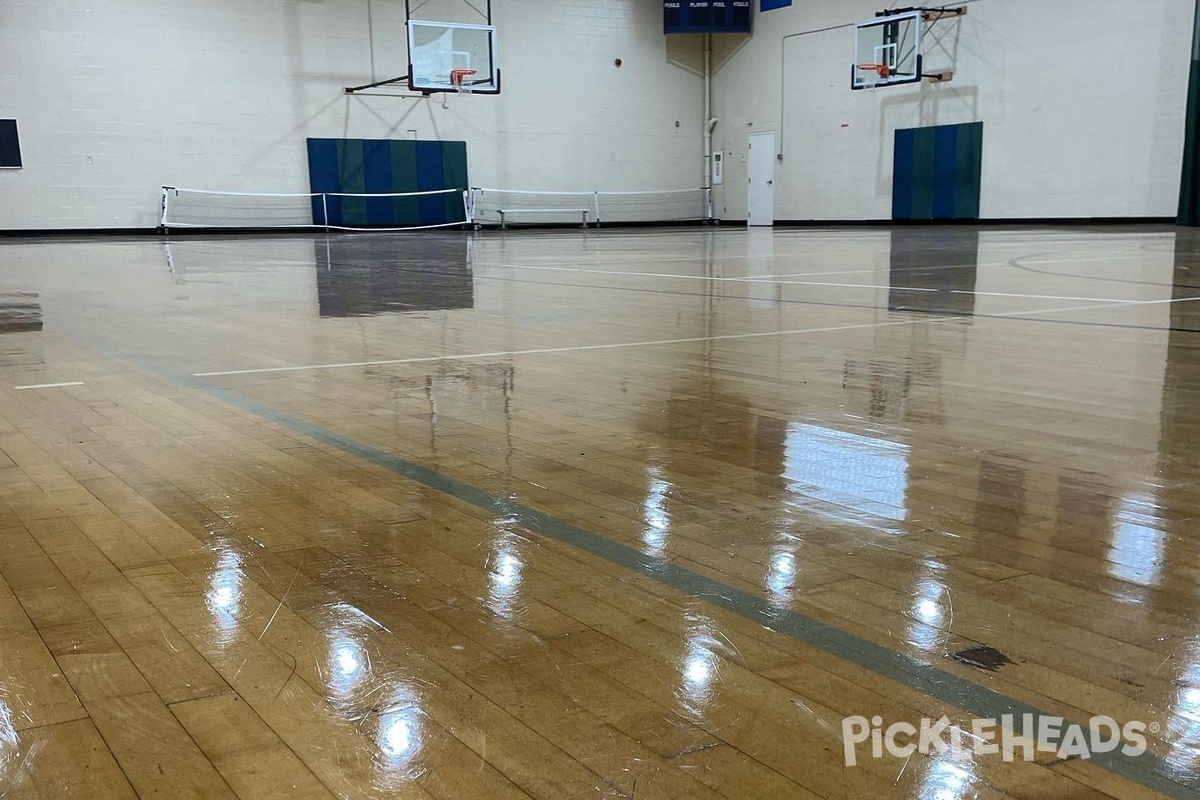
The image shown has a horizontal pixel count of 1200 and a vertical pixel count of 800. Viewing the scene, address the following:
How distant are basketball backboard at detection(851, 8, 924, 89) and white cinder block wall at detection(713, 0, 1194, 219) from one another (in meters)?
0.68

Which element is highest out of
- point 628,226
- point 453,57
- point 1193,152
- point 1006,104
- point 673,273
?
point 453,57

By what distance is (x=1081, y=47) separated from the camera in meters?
18.6

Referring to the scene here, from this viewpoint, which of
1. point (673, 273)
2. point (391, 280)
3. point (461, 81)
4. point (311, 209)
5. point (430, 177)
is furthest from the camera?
point (430, 177)

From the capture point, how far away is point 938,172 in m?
21.5

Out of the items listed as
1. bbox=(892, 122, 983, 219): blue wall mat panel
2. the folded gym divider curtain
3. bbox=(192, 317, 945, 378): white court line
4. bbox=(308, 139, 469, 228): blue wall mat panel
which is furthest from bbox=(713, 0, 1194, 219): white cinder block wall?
bbox=(192, 317, 945, 378): white court line

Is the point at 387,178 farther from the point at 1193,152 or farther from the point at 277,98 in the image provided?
the point at 1193,152

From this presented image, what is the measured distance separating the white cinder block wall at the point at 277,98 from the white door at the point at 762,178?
6.74 feet

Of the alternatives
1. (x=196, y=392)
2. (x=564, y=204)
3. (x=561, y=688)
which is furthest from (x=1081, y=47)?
(x=561, y=688)

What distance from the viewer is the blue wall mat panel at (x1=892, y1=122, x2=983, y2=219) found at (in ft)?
68.5

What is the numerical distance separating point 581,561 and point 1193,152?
60.2 ft

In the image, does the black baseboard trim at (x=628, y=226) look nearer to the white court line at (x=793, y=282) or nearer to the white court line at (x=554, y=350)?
Answer: the white court line at (x=793, y=282)

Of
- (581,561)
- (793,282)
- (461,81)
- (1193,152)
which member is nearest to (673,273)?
(793,282)

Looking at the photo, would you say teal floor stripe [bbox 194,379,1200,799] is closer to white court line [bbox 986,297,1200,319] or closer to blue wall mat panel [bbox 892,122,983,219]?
white court line [bbox 986,297,1200,319]

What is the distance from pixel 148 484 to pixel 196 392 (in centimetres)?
130
